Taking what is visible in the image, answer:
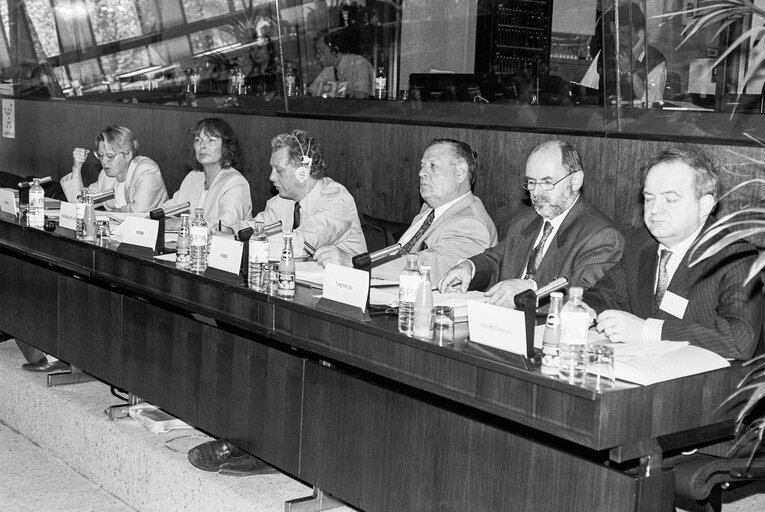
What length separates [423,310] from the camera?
2291 millimetres

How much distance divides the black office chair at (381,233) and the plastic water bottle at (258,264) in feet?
3.62

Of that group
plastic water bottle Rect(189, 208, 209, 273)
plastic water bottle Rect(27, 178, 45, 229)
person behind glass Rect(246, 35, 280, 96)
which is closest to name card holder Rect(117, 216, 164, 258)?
plastic water bottle Rect(189, 208, 209, 273)

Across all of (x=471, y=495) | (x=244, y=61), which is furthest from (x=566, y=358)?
(x=244, y=61)

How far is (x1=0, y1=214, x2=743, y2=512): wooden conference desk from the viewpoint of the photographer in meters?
1.92

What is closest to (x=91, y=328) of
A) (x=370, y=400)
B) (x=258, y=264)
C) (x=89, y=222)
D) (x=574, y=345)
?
(x=89, y=222)

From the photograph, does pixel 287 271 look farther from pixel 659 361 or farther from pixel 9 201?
pixel 9 201

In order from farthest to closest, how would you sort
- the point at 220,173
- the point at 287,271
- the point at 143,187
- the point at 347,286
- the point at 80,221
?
1. the point at 143,187
2. the point at 220,173
3. the point at 80,221
4. the point at 287,271
5. the point at 347,286

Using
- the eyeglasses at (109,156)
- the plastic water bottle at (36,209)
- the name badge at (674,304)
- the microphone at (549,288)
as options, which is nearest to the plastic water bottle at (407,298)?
the microphone at (549,288)

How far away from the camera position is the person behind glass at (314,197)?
3908 mm

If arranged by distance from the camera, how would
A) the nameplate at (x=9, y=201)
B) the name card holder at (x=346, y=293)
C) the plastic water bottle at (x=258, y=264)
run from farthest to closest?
the nameplate at (x=9, y=201), the plastic water bottle at (x=258, y=264), the name card holder at (x=346, y=293)

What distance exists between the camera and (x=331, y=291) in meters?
2.59

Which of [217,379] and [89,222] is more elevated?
[89,222]

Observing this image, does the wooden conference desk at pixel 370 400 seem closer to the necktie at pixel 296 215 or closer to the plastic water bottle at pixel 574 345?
the plastic water bottle at pixel 574 345

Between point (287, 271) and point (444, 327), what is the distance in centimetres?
64
